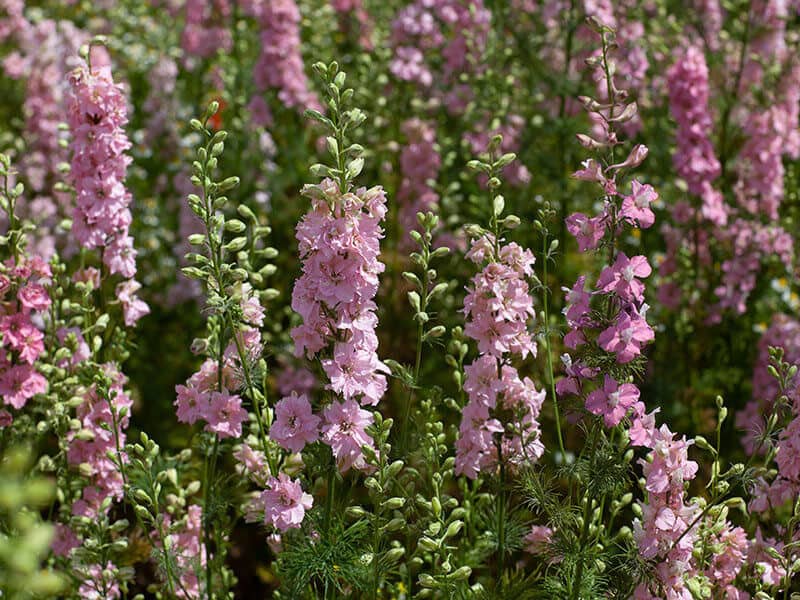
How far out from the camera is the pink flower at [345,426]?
2531 mm

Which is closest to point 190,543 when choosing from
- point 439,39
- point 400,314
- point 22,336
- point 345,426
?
point 22,336

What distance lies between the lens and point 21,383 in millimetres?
3170

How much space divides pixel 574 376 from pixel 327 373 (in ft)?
2.06

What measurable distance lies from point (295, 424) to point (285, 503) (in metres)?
0.21

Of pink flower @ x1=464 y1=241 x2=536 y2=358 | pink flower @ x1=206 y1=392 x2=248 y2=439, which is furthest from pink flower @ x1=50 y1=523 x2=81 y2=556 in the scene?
pink flower @ x1=464 y1=241 x2=536 y2=358

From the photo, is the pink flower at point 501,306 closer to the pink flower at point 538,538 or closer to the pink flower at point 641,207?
the pink flower at point 641,207

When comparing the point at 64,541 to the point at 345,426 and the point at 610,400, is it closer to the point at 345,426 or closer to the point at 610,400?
the point at 345,426

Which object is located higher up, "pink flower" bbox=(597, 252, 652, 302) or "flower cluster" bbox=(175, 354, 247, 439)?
"pink flower" bbox=(597, 252, 652, 302)

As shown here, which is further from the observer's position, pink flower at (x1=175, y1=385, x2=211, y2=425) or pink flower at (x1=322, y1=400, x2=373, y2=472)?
pink flower at (x1=175, y1=385, x2=211, y2=425)

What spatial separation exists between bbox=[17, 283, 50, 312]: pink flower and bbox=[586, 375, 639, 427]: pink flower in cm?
169

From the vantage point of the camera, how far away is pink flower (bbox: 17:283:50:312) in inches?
124

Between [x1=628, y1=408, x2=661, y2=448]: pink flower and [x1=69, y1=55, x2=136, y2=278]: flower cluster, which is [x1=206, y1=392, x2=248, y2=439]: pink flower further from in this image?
[x1=628, y1=408, x2=661, y2=448]: pink flower

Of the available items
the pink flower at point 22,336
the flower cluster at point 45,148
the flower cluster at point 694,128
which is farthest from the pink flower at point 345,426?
the flower cluster at point 45,148

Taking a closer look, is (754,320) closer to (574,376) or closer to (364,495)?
(364,495)
